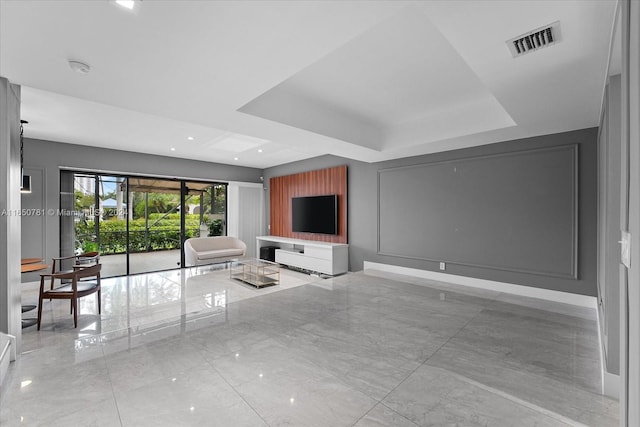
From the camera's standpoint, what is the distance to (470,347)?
8.65ft

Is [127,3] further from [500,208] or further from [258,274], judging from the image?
[500,208]

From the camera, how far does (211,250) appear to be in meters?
6.78

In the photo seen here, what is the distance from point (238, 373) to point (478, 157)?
173 inches

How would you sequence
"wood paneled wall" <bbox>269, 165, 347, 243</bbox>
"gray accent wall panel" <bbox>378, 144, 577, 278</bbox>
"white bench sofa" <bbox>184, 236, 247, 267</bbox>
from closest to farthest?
"gray accent wall panel" <bbox>378, 144, 577, 278</bbox>, "white bench sofa" <bbox>184, 236, 247, 267</bbox>, "wood paneled wall" <bbox>269, 165, 347, 243</bbox>

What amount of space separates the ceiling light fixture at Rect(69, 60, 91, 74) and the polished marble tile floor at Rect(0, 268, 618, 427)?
2.34m

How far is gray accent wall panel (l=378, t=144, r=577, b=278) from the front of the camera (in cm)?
379

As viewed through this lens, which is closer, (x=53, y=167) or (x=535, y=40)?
(x=535, y=40)

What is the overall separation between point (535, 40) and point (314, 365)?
2.85 metres

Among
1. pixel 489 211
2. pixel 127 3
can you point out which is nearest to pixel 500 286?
pixel 489 211

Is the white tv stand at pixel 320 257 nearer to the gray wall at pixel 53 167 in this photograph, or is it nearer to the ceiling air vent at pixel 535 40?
the gray wall at pixel 53 167

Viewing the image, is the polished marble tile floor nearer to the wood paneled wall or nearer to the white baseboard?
the white baseboard

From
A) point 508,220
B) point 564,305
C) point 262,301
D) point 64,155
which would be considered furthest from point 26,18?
point 564,305

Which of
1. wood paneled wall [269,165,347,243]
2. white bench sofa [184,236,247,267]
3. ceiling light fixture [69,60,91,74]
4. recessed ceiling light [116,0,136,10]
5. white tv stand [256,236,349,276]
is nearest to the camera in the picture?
recessed ceiling light [116,0,136,10]

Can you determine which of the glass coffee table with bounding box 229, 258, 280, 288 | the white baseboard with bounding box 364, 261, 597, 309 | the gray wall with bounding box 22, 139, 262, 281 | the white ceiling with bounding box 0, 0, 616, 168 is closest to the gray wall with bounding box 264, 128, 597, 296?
the white baseboard with bounding box 364, 261, 597, 309
